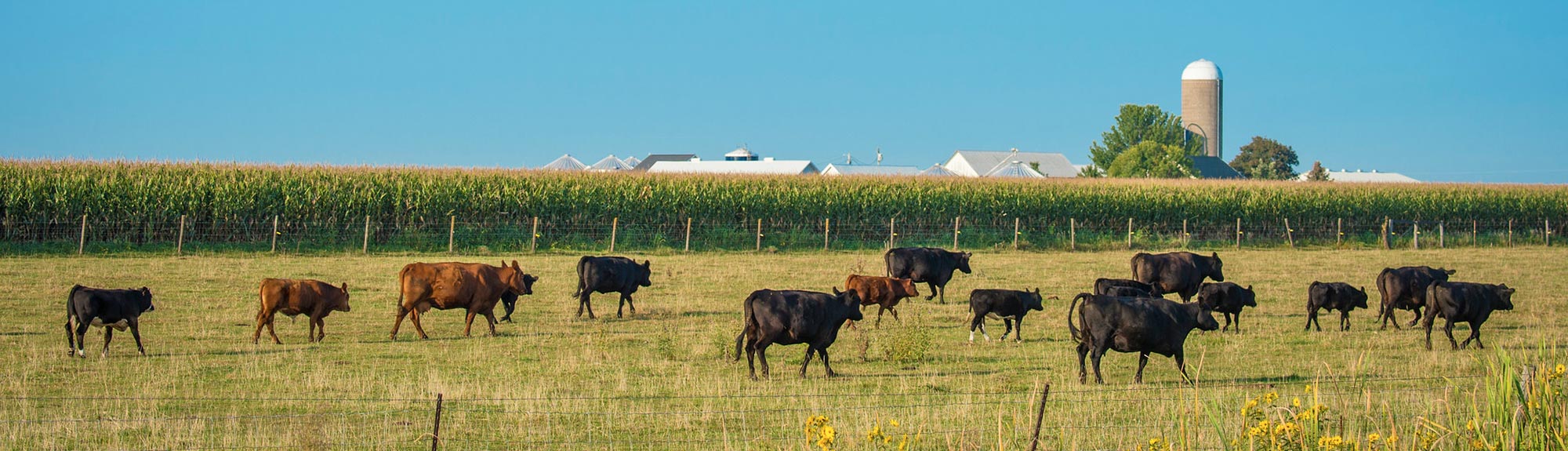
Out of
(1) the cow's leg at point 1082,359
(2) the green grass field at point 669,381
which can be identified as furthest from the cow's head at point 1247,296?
(1) the cow's leg at point 1082,359

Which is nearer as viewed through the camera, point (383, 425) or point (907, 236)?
point (383, 425)

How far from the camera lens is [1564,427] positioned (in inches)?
311

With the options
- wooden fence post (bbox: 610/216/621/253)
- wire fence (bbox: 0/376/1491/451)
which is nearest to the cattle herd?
wire fence (bbox: 0/376/1491/451)

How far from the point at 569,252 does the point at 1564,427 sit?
30282 mm

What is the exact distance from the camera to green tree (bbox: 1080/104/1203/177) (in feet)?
364

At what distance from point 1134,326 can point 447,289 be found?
28.7 feet

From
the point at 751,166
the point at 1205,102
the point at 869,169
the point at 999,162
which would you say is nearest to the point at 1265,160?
the point at 1205,102

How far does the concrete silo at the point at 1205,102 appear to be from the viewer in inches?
4683

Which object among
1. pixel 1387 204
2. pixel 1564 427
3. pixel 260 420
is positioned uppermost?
pixel 1387 204

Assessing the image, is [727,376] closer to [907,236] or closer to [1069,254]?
[1069,254]

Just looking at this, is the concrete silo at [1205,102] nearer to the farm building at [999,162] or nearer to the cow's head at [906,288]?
the farm building at [999,162]

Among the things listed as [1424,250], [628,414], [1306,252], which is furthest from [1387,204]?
[628,414]

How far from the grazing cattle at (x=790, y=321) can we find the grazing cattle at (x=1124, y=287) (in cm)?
549

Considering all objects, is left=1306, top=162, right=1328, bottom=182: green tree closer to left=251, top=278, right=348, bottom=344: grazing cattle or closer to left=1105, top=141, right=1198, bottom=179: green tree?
left=1105, top=141, right=1198, bottom=179: green tree
